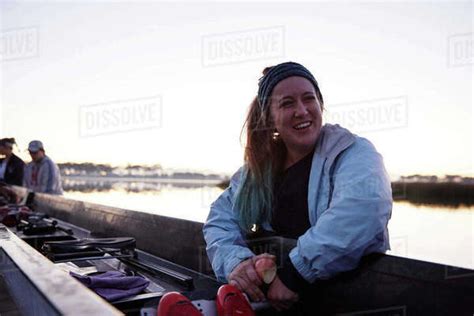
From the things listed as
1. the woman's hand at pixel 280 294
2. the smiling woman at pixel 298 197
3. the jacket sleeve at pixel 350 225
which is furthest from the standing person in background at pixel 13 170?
the jacket sleeve at pixel 350 225

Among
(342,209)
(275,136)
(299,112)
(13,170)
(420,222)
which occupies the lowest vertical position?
(420,222)

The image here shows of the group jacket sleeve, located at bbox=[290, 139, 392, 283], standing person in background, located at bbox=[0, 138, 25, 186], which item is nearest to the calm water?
jacket sleeve, located at bbox=[290, 139, 392, 283]

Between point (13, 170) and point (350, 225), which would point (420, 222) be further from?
point (350, 225)

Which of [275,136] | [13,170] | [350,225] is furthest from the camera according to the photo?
[13,170]

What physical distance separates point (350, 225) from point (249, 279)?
1.80 feet

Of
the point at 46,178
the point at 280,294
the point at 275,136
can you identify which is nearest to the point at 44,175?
the point at 46,178

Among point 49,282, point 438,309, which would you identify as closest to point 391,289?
point 438,309

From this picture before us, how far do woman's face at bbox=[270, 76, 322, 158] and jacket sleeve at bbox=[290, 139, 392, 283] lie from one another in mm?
418

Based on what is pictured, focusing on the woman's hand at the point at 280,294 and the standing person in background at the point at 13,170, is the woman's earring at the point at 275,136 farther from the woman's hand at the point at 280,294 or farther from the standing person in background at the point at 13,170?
the standing person in background at the point at 13,170

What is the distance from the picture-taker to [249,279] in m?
2.18

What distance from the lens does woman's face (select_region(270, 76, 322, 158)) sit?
248 cm

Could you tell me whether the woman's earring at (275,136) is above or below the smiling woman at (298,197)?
above

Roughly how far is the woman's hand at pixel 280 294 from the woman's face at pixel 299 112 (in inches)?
30.1

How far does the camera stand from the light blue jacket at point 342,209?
1.96 m
